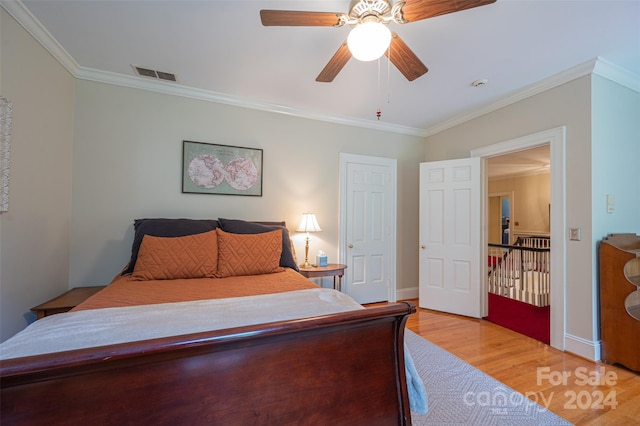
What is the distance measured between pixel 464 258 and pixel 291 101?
9.40ft

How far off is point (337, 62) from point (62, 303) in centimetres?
281

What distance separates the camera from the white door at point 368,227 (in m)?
3.63

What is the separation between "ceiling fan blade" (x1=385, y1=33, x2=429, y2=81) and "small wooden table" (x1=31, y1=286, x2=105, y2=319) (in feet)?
9.86

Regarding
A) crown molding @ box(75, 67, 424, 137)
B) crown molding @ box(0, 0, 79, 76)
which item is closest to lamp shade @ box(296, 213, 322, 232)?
crown molding @ box(75, 67, 424, 137)

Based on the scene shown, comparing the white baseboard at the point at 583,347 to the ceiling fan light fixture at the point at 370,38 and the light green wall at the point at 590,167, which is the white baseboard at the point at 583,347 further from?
the ceiling fan light fixture at the point at 370,38

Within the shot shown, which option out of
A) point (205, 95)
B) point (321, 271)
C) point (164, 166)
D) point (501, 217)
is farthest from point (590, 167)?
point (501, 217)

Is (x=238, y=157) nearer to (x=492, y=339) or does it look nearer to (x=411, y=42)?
(x=411, y=42)

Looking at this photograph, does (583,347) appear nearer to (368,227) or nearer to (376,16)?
(368,227)

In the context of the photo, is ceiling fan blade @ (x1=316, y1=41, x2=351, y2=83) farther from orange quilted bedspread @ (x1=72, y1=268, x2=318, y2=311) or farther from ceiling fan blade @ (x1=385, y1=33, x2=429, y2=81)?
orange quilted bedspread @ (x1=72, y1=268, x2=318, y2=311)

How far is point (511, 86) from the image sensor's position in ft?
9.04

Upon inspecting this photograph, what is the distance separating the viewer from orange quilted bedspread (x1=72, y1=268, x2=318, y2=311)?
4.93 feet

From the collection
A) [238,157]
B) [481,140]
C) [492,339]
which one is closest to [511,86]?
[481,140]

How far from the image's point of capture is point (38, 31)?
1987mm

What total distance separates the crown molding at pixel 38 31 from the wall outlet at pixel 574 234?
456 cm
